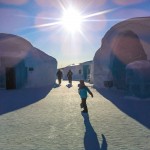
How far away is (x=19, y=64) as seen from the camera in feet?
83.3

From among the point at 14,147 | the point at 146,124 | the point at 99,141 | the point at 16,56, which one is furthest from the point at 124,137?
the point at 16,56

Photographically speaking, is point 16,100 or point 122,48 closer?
point 16,100

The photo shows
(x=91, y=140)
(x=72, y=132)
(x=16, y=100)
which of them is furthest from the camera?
(x=16, y=100)

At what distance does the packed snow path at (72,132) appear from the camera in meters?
6.17

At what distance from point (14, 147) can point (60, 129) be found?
205cm

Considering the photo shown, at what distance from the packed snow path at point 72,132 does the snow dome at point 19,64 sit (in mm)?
14597

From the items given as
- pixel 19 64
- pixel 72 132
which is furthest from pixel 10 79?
pixel 72 132

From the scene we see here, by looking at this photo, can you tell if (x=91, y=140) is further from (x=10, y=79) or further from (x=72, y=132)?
(x=10, y=79)

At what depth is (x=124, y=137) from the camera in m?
6.82

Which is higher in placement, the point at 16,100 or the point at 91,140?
the point at 16,100

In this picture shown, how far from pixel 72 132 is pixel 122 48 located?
17.4 m

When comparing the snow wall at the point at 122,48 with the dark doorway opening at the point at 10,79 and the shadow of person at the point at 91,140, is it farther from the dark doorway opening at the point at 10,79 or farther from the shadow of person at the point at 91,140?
the shadow of person at the point at 91,140

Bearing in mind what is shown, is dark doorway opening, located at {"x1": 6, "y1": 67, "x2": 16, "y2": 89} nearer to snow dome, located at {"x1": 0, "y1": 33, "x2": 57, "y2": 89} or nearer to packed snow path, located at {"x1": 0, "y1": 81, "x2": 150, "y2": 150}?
snow dome, located at {"x1": 0, "y1": 33, "x2": 57, "y2": 89}

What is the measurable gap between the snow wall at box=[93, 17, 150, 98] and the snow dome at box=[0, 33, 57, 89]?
6613 millimetres
